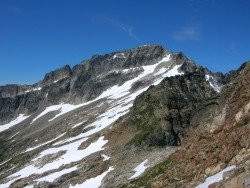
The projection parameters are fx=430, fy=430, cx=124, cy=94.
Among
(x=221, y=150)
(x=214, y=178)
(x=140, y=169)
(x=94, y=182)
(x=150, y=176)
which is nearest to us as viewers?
(x=214, y=178)

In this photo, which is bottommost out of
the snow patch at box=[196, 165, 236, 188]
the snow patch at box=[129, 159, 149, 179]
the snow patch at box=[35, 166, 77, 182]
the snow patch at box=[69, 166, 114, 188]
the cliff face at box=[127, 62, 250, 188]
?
the snow patch at box=[196, 165, 236, 188]

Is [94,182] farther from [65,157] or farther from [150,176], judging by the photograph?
[65,157]

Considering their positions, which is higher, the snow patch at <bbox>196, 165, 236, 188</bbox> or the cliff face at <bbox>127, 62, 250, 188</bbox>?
the cliff face at <bbox>127, 62, 250, 188</bbox>

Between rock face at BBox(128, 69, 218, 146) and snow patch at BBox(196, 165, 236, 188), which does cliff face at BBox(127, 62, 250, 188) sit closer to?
snow patch at BBox(196, 165, 236, 188)

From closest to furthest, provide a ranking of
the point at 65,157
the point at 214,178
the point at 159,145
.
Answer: the point at 214,178 < the point at 159,145 < the point at 65,157

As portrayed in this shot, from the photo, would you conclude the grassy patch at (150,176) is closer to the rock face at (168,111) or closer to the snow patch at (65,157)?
the rock face at (168,111)

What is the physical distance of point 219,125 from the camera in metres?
34.8

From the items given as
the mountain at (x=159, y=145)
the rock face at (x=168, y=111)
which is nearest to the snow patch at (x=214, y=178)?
the mountain at (x=159, y=145)

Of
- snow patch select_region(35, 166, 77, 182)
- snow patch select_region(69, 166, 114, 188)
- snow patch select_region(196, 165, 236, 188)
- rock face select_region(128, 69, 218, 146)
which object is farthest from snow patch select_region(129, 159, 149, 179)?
snow patch select_region(196, 165, 236, 188)

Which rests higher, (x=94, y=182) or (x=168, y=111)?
(x=168, y=111)

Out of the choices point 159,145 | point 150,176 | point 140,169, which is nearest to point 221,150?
point 150,176

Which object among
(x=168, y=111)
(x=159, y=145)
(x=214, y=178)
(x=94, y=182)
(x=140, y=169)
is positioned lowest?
(x=214, y=178)

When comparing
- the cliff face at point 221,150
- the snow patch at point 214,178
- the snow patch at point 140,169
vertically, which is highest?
the snow patch at point 140,169

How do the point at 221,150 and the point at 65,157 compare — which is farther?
the point at 65,157
